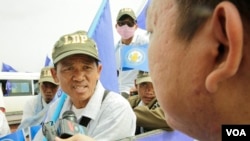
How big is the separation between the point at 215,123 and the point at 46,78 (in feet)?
9.00

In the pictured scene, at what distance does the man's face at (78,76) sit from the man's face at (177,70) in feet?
3.62

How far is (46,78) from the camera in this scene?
298 centimetres

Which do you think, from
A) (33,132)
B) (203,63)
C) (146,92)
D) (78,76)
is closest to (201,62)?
(203,63)

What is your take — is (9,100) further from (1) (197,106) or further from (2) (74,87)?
(1) (197,106)

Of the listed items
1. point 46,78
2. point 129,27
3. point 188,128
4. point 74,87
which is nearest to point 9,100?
point 46,78

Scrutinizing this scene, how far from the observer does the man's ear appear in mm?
306

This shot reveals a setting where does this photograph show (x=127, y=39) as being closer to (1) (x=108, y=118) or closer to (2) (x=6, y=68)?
(1) (x=108, y=118)

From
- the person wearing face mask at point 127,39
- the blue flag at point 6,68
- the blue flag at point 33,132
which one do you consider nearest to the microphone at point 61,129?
the blue flag at point 33,132

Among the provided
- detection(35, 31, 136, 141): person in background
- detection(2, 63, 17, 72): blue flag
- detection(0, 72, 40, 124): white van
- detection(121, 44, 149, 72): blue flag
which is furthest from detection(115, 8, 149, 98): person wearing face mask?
detection(2, 63, 17, 72): blue flag

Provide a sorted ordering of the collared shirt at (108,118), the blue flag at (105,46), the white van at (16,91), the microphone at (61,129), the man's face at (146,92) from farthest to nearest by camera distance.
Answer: the white van at (16,91) → the man's face at (146,92) → the blue flag at (105,46) → the collared shirt at (108,118) → the microphone at (61,129)

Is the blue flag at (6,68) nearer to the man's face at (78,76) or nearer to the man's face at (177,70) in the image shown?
the man's face at (78,76)

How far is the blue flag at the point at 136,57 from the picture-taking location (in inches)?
97.8

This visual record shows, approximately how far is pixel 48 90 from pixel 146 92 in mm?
975

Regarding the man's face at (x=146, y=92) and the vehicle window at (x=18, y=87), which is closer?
the man's face at (x=146, y=92)
